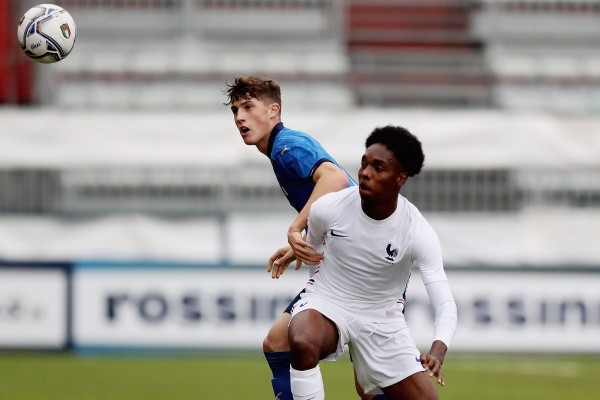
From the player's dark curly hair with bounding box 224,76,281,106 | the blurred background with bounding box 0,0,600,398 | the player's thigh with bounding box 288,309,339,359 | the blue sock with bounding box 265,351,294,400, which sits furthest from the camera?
the blurred background with bounding box 0,0,600,398

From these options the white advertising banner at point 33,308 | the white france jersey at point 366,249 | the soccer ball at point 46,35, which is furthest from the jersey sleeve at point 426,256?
the white advertising banner at point 33,308

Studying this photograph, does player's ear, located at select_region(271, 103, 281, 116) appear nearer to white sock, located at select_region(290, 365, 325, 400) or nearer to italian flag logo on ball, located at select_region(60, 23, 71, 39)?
white sock, located at select_region(290, 365, 325, 400)

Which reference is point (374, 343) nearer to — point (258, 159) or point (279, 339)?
point (279, 339)

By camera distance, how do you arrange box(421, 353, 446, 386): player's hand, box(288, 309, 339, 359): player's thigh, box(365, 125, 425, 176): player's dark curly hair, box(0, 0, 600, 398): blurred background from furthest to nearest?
box(0, 0, 600, 398): blurred background
box(288, 309, 339, 359): player's thigh
box(365, 125, 425, 176): player's dark curly hair
box(421, 353, 446, 386): player's hand

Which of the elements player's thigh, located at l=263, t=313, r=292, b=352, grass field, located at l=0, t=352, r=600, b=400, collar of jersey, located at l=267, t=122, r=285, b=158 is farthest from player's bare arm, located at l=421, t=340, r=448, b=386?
grass field, located at l=0, t=352, r=600, b=400

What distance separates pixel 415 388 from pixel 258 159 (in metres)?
9.58

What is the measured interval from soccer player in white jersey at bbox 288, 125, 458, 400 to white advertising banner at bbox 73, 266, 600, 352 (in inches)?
299

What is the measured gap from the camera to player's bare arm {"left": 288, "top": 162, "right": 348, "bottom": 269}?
6.92 metres

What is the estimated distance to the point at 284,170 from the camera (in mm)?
7383

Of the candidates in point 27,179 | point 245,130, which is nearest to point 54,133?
point 27,179

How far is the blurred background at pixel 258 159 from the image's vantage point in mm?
14891

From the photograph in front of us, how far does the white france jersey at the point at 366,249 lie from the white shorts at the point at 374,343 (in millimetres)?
66

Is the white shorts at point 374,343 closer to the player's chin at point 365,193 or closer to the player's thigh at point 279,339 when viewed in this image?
the player's thigh at point 279,339

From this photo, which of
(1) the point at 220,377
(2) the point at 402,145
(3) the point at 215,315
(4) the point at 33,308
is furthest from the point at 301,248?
(4) the point at 33,308
